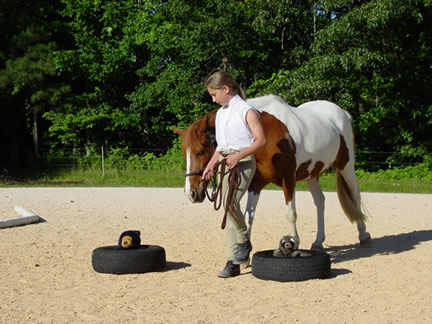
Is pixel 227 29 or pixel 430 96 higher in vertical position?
pixel 227 29

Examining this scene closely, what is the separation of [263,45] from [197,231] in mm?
16085

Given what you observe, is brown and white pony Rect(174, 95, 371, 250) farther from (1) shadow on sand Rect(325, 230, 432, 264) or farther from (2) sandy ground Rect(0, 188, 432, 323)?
(2) sandy ground Rect(0, 188, 432, 323)

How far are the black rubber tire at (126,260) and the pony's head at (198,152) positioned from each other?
910mm

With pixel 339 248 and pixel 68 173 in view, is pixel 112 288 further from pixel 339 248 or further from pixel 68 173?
pixel 68 173

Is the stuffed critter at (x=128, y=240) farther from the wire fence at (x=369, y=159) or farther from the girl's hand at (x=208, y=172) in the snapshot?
the wire fence at (x=369, y=159)

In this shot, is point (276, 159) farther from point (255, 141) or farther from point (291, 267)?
point (291, 267)

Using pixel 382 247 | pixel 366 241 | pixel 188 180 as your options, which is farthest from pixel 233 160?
pixel 382 247

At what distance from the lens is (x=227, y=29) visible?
2141 cm

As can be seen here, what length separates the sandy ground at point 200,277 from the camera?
13.4 feet

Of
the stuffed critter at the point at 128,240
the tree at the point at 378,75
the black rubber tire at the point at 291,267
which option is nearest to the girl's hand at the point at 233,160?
the black rubber tire at the point at 291,267

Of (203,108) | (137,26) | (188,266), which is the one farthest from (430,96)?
(188,266)

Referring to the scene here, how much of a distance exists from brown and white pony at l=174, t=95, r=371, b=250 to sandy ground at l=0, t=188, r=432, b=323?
0.76m

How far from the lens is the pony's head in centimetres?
496

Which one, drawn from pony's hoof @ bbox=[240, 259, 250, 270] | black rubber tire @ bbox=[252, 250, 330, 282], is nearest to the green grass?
pony's hoof @ bbox=[240, 259, 250, 270]
